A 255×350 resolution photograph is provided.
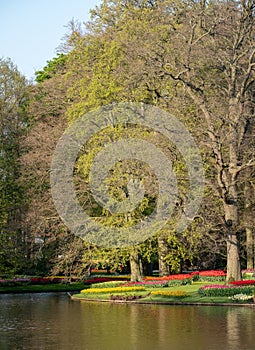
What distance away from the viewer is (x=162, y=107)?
38.5 meters

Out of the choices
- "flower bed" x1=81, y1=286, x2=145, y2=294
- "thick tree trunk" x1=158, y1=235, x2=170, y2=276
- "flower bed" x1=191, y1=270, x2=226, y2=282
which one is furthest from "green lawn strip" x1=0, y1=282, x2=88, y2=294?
"flower bed" x1=191, y1=270, x2=226, y2=282

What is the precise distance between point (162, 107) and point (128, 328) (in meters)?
19.7

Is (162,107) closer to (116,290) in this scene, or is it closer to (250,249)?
(116,290)

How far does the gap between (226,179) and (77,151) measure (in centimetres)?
1136

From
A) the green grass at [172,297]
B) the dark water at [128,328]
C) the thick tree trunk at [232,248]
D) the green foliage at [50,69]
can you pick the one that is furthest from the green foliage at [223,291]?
the green foliage at [50,69]

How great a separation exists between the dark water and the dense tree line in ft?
28.7

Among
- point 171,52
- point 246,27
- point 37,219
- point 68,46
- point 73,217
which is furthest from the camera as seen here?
point 68,46

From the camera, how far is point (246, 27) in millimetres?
35062

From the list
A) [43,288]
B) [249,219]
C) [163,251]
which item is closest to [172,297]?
[163,251]

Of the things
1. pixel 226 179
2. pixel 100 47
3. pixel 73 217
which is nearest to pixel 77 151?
pixel 73 217

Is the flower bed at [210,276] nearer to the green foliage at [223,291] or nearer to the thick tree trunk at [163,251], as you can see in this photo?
the thick tree trunk at [163,251]

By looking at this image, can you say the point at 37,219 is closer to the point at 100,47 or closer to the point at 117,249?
the point at 117,249

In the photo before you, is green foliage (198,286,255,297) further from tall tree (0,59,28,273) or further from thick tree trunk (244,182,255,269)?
tall tree (0,59,28,273)

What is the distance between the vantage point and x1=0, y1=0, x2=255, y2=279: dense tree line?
34.8 metres
